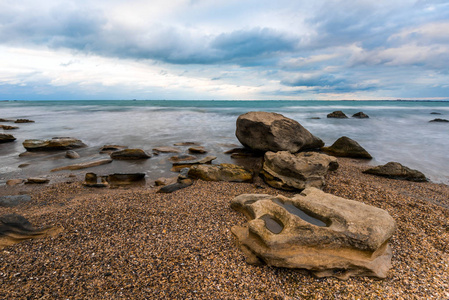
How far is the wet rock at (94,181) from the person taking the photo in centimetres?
737

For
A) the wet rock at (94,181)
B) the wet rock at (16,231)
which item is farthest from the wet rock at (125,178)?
the wet rock at (16,231)

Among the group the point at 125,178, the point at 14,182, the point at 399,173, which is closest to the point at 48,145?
the point at 14,182

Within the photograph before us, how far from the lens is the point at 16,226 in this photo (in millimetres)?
4062

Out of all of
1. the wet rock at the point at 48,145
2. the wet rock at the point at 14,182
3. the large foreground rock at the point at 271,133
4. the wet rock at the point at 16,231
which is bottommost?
the wet rock at the point at 14,182

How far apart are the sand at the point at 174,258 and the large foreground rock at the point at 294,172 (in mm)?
1611

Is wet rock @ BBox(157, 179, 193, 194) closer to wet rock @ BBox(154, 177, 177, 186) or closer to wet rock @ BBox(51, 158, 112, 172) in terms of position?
wet rock @ BBox(154, 177, 177, 186)

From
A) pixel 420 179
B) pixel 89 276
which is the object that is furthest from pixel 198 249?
pixel 420 179

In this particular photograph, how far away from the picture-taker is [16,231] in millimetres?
4031

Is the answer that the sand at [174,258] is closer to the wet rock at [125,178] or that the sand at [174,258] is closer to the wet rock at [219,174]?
the wet rock at [219,174]

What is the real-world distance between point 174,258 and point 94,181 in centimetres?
558

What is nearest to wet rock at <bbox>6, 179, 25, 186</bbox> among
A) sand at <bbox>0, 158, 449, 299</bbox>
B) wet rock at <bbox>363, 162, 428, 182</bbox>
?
sand at <bbox>0, 158, 449, 299</bbox>

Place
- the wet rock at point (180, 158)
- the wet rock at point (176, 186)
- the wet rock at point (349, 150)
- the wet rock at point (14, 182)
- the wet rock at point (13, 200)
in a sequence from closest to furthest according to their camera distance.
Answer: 1. the wet rock at point (13, 200)
2. the wet rock at point (176, 186)
3. the wet rock at point (14, 182)
4. the wet rock at point (180, 158)
5. the wet rock at point (349, 150)

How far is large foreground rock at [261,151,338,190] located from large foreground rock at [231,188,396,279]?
2510mm

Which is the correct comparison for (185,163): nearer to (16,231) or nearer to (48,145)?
(16,231)
